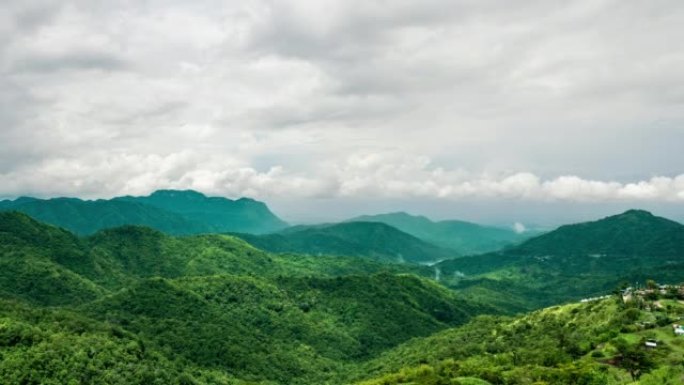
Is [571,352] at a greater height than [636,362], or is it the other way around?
[636,362]

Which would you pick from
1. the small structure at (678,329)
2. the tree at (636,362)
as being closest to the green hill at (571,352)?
the tree at (636,362)

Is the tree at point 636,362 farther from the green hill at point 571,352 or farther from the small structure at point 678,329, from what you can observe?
the small structure at point 678,329

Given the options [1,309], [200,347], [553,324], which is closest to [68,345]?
[1,309]

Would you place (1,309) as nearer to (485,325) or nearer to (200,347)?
(200,347)

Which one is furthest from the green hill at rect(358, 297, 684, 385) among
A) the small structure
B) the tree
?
the small structure

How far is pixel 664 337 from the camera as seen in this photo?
309 feet

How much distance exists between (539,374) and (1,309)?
121 metres

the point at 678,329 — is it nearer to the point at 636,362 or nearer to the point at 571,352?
the point at 571,352

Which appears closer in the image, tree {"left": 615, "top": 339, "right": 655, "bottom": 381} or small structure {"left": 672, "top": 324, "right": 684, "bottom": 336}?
tree {"left": 615, "top": 339, "right": 655, "bottom": 381}

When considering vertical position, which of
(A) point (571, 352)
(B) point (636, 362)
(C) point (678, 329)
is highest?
(C) point (678, 329)

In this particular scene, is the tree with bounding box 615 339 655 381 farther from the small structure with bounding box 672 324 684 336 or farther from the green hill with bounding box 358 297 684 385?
the small structure with bounding box 672 324 684 336

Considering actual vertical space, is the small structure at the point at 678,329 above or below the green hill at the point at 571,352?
above

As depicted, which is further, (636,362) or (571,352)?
(571,352)

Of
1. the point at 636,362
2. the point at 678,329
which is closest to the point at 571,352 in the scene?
the point at 636,362
